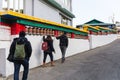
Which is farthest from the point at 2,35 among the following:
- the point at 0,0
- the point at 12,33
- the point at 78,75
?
the point at 0,0

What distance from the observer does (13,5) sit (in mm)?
19172

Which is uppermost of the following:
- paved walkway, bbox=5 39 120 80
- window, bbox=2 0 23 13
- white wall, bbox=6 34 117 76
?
window, bbox=2 0 23 13

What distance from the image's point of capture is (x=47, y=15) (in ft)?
85.8

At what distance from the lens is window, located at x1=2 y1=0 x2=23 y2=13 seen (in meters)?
18.3

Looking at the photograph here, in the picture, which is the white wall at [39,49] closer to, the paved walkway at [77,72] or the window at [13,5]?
the paved walkway at [77,72]

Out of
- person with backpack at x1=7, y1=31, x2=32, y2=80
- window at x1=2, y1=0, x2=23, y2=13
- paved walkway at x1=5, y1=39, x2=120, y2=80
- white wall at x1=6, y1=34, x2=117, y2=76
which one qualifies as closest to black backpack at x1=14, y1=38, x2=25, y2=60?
person with backpack at x1=7, y1=31, x2=32, y2=80

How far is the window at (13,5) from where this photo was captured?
59.9ft

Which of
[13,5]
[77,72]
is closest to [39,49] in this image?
[77,72]

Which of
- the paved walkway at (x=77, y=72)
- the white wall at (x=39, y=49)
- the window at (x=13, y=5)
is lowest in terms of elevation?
the paved walkway at (x=77, y=72)

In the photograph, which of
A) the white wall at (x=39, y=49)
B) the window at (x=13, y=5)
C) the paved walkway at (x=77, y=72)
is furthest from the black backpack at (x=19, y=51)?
the window at (x=13, y=5)

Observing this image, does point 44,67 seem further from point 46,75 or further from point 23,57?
point 23,57

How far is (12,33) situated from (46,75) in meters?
2.27

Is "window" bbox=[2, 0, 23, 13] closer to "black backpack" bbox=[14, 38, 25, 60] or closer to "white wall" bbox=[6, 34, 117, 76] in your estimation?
"white wall" bbox=[6, 34, 117, 76]

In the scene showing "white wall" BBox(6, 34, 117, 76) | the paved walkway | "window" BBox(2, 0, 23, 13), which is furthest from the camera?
"window" BBox(2, 0, 23, 13)
